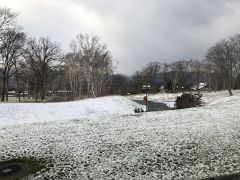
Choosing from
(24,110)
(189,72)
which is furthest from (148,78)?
(24,110)

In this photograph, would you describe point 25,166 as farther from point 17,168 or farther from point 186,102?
point 186,102

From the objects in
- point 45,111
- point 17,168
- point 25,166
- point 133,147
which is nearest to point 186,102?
point 45,111

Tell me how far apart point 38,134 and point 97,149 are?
146 inches

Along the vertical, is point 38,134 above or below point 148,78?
below

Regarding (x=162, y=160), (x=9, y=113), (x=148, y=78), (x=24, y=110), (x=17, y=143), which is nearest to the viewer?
(x=162, y=160)

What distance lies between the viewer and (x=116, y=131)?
13805 mm

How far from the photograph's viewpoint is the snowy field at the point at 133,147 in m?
9.16

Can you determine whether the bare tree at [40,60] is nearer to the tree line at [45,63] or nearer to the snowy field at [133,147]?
the tree line at [45,63]

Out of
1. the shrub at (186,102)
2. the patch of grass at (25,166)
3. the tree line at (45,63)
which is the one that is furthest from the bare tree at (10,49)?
the patch of grass at (25,166)

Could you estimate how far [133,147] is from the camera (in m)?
11.1

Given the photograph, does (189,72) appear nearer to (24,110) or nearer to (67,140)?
(24,110)

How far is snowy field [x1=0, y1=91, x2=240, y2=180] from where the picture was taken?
9.16 m

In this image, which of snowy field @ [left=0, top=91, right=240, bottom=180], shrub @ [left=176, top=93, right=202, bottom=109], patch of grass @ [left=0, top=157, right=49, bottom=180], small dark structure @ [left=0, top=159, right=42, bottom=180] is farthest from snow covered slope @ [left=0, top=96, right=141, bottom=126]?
small dark structure @ [left=0, top=159, right=42, bottom=180]

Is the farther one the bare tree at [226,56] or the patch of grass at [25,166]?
the bare tree at [226,56]
